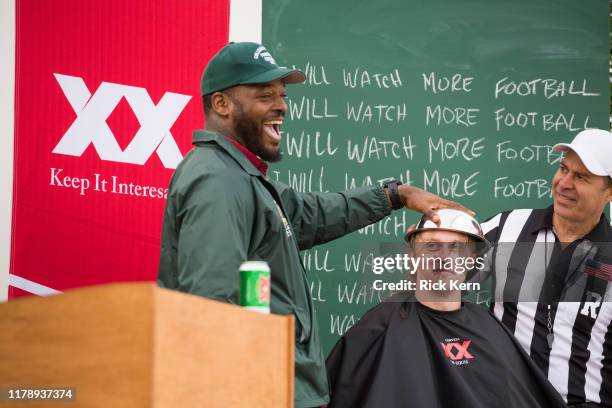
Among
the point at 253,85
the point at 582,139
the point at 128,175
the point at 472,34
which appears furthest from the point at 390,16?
the point at 253,85

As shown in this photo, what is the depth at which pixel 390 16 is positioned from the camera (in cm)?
506

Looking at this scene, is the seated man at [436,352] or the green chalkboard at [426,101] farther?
the green chalkboard at [426,101]

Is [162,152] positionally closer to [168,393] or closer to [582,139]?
[582,139]

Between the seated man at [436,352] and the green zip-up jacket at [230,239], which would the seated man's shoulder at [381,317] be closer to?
the seated man at [436,352]

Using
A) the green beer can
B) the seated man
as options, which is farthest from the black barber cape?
the green beer can

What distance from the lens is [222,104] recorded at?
314cm

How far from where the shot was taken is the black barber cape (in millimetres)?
3689

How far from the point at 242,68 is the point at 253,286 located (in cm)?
99

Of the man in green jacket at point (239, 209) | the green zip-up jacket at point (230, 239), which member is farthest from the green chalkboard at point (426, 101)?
the green zip-up jacket at point (230, 239)

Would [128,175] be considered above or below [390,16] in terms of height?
below

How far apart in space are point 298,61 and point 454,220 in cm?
155

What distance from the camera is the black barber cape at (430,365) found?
3.69m

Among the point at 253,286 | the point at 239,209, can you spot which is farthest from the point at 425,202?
the point at 253,286

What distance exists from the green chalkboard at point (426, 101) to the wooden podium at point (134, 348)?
285 cm
